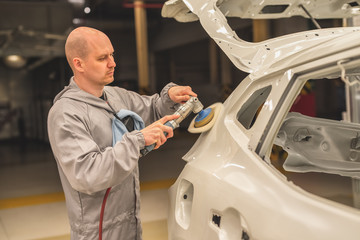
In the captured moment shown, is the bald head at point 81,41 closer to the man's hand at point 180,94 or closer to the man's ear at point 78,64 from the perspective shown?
the man's ear at point 78,64

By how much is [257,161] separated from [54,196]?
456cm

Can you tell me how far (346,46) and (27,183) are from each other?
20.1ft

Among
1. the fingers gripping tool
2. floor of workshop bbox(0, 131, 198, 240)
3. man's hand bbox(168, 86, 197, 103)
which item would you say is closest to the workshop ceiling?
floor of workshop bbox(0, 131, 198, 240)

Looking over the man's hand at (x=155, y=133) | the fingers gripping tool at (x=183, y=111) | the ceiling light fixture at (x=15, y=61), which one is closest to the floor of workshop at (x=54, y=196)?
the fingers gripping tool at (x=183, y=111)

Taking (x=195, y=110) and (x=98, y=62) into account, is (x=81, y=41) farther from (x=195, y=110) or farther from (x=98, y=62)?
(x=195, y=110)

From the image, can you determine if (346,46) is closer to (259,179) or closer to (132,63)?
(259,179)

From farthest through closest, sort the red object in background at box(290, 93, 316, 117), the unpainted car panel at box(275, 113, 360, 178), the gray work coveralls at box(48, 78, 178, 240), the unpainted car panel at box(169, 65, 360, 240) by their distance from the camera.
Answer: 1. the red object in background at box(290, 93, 316, 117)
2. the unpainted car panel at box(275, 113, 360, 178)
3. the gray work coveralls at box(48, 78, 178, 240)
4. the unpainted car panel at box(169, 65, 360, 240)

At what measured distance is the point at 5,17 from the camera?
13.0 meters

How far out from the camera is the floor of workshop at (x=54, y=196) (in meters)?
4.04

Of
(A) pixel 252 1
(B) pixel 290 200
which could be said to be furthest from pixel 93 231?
(A) pixel 252 1

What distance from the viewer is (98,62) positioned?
188cm

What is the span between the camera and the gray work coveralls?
5.41ft

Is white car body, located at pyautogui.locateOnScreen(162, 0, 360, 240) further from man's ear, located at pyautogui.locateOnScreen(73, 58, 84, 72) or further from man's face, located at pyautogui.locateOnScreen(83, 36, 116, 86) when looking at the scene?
man's ear, located at pyautogui.locateOnScreen(73, 58, 84, 72)

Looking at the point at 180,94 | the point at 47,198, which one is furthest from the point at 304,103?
the point at 180,94
